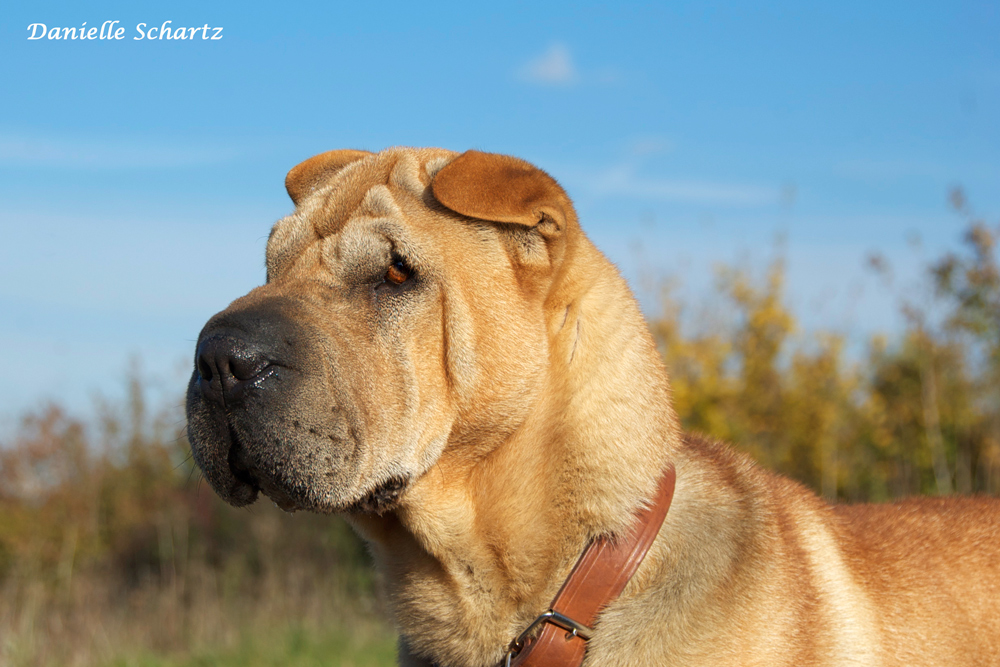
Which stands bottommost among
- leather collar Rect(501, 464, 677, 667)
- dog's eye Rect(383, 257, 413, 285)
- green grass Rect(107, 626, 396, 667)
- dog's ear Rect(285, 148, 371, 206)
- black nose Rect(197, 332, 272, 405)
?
green grass Rect(107, 626, 396, 667)

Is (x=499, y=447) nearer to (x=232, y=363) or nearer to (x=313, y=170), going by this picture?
(x=232, y=363)

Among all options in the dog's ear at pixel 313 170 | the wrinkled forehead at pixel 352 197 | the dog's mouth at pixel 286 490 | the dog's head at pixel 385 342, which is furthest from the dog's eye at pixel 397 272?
the dog's ear at pixel 313 170

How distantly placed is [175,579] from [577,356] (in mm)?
9125

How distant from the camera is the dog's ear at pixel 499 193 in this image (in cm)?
306

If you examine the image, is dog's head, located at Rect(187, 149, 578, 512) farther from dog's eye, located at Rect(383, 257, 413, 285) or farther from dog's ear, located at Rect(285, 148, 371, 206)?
dog's ear, located at Rect(285, 148, 371, 206)

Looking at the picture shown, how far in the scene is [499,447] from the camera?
3.08 metres

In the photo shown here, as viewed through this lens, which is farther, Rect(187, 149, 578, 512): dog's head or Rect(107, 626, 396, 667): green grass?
Rect(107, 626, 396, 667): green grass

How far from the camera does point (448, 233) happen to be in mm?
3191

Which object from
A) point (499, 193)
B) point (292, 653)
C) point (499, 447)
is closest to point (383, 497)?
point (499, 447)

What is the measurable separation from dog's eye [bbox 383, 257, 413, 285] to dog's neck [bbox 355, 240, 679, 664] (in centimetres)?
51

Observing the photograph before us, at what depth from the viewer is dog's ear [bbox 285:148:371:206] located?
3928 mm

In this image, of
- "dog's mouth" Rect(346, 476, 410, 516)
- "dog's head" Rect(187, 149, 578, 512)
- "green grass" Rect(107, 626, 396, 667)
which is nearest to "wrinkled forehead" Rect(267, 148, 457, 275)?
"dog's head" Rect(187, 149, 578, 512)

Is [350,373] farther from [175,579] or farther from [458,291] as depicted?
[175,579]

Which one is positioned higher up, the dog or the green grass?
the dog
